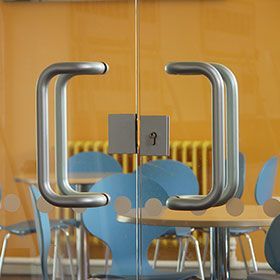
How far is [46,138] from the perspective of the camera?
306 centimetres

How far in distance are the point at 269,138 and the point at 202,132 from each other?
7.9 inches

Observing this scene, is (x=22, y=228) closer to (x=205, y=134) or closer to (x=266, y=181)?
(x=205, y=134)

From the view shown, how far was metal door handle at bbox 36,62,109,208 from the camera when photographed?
2.99 m

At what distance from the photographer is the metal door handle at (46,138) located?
299 cm

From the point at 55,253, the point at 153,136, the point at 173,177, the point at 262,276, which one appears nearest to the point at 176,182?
the point at 173,177

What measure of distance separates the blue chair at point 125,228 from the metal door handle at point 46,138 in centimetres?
5

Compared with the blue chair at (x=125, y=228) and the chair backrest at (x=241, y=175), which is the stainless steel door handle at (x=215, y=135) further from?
the blue chair at (x=125, y=228)

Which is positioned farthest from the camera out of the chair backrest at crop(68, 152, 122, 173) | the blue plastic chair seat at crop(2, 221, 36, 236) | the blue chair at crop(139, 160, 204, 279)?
the blue plastic chair seat at crop(2, 221, 36, 236)

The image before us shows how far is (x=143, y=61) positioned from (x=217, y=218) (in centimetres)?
53

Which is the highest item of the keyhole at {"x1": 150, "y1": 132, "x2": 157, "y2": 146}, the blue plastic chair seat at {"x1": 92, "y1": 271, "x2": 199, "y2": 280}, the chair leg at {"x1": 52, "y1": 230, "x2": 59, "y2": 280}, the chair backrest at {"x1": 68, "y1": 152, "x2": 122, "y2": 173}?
the keyhole at {"x1": 150, "y1": 132, "x2": 157, "y2": 146}

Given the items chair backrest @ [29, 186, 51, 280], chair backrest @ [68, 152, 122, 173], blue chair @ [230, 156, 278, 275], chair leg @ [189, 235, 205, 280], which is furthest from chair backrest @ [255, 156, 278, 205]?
chair backrest @ [29, 186, 51, 280]

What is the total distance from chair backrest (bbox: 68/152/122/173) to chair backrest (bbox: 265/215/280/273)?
509 millimetres

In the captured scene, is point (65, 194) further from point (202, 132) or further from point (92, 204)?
point (202, 132)

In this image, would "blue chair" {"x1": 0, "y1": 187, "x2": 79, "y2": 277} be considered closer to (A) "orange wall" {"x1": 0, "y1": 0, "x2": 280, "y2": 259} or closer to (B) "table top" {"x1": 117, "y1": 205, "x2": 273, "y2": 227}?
(A) "orange wall" {"x1": 0, "y1": 0, "x2": 280, "y2": 259}
